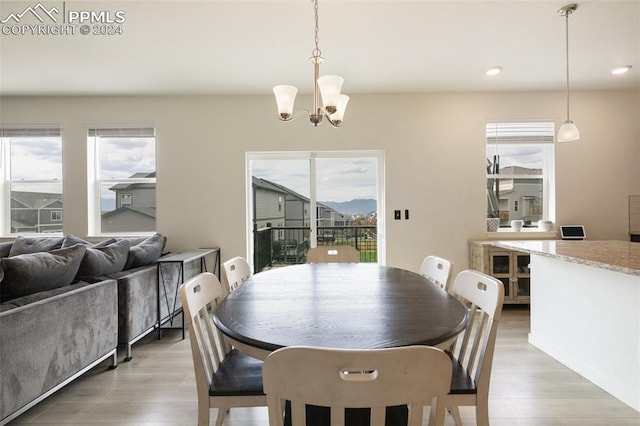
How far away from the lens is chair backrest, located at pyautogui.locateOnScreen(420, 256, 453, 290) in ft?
5.97

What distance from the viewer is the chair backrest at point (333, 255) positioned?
269 centimetres

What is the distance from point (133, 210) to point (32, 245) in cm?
102

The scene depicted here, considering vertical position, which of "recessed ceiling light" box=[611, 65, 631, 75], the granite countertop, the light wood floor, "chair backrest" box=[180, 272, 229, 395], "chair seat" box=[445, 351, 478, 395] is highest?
"recessed ceiling light" box=[611, 65, 631, 75]

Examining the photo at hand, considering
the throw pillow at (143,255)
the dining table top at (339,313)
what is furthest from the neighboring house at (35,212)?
the dining table top at (339,313)

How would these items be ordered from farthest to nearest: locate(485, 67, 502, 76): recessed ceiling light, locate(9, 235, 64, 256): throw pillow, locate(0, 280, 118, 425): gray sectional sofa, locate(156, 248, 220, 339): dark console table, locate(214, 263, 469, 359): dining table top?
locate(9, 235, 64, 256): throw pillow < locate(485, 67, 502, 76): recessed ceiling light < locate(156, 248, 220, 339): dark console table < locate(0, 280, 118, 425): gray sectional sofa < locate(214, 263, 469, 359): dining table top

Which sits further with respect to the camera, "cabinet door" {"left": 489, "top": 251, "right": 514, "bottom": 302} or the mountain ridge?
the mountain ridge

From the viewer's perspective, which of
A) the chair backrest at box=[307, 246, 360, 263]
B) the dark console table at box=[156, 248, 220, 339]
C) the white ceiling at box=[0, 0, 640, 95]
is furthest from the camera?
the dark console table at box=[156, 248, 220, 339]

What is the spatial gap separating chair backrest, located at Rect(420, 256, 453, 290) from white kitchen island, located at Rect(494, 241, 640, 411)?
75 cm

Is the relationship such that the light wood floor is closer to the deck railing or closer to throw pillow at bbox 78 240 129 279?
throw pillow at bbox 78 240 129 279

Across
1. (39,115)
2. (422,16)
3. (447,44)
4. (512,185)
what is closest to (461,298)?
(422,16)

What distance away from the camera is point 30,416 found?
1820 mm

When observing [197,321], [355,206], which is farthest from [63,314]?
[355,206]

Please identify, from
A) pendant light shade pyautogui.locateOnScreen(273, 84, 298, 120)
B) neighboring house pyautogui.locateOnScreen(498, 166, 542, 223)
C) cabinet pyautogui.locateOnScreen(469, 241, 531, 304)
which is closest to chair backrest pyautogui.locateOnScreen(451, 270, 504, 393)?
pendant light shade pyautogui.locateOnScreen(273, 84, 298, 120)

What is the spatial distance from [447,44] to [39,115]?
15.3 feet
